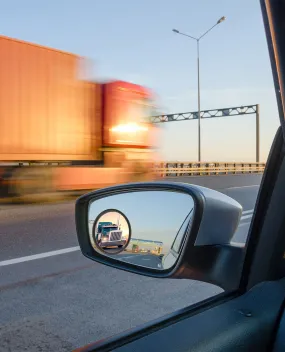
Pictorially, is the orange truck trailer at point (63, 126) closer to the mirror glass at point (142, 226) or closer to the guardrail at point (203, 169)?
the guardrail at point (203, 169)

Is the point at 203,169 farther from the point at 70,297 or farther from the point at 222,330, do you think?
the point at 222,330

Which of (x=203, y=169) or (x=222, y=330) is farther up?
(x=203, y=169)

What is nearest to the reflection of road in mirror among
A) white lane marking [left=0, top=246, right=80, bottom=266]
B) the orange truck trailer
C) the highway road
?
the highway road

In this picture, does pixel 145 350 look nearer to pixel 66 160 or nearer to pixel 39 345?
pixel 39 345

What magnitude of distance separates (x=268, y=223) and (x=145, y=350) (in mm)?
582

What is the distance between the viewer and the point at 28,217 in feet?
33.3

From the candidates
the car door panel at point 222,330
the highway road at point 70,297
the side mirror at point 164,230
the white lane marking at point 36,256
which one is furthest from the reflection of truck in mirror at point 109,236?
the white lane marking at point 36,256

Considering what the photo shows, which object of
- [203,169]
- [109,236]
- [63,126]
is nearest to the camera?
[109,236]

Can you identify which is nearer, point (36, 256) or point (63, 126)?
point (36, 256)

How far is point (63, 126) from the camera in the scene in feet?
42.9

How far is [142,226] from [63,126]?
38.1 ft

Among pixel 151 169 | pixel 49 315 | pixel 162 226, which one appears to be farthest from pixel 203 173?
pixel 162 226

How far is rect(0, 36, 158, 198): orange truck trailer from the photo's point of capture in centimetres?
1211

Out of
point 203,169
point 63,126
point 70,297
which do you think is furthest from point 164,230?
point 203,169
